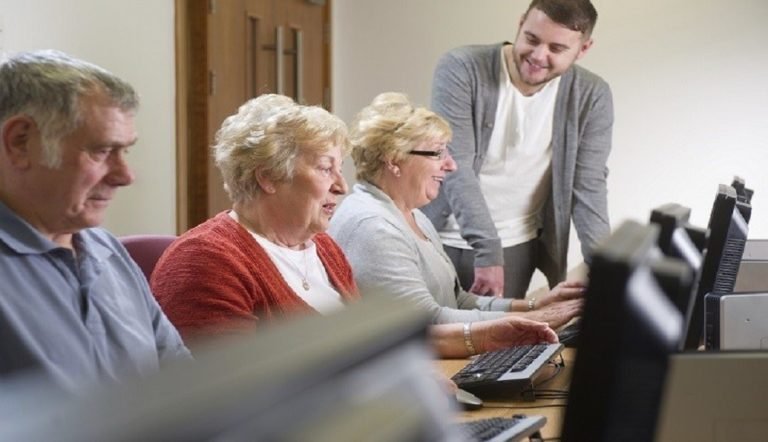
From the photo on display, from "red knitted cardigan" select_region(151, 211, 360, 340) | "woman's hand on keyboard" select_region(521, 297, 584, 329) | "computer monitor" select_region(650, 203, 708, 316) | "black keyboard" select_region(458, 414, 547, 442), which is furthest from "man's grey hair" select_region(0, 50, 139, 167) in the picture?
"woman's hand on keyboard" select_region(521, 297, 584, 329)

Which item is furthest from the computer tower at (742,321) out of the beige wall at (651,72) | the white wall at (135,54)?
the beige wall at (651,72)

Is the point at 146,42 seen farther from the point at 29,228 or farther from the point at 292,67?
the point at 29,228

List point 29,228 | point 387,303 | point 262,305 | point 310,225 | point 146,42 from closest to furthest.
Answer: point 387,303 → point 29,228 → point 262,305 → point 310,225 → point 146,42

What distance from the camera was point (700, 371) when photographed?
125 cm

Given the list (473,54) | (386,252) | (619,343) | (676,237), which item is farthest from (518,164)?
(619,343)

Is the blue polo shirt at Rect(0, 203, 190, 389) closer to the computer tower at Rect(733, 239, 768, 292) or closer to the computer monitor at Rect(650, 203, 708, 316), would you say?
the computer monitor at Rect(650, 203, 708, 316)

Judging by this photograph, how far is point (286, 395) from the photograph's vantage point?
0.46 meters

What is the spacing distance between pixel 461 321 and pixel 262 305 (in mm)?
661

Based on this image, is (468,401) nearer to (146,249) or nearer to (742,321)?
(742,321)

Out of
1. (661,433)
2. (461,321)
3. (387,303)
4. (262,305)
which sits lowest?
(461,321)

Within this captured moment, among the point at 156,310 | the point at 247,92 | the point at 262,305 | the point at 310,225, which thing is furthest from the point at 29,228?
the point at 247,92

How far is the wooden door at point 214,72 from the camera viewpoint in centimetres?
411

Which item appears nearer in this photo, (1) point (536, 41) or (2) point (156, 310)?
(2) point (156, 310)

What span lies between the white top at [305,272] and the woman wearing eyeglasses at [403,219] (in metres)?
0.28
